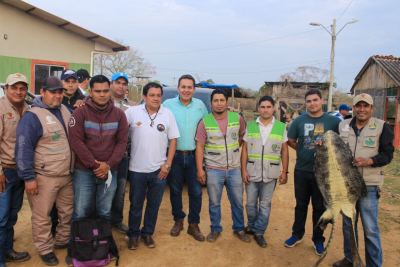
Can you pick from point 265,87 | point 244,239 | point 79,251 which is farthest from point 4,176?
point 265,87

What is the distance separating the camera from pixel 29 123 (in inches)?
126

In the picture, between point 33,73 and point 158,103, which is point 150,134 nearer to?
point 158,103

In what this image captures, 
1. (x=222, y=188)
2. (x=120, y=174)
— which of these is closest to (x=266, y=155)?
(x=222, y=188)

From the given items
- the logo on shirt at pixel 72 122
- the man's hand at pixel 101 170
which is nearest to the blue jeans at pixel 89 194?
the man's hand at pixel 101 170

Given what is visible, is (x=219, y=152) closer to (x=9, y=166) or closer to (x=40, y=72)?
(x=9, y=166)

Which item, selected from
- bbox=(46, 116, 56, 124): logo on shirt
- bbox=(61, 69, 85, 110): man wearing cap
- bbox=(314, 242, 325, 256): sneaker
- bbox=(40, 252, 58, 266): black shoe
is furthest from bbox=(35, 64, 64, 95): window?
bbox=(314, 242, 325, 256): sneaker

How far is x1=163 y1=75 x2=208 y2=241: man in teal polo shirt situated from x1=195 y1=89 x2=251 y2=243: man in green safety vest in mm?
120

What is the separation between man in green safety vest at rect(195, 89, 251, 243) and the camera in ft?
13.2

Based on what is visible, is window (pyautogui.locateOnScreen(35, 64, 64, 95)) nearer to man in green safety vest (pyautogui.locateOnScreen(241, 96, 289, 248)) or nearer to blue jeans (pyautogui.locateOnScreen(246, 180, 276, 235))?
man in green safety vest (pyautogui.locateOnScreen(241, 96, 289, 248))

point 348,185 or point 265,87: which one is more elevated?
point 265,87

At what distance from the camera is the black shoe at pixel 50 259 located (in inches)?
134

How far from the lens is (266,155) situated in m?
4.02

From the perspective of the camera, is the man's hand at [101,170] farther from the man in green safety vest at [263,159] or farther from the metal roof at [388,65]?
the metal roof at [388,65]

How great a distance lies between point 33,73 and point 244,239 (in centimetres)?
871
